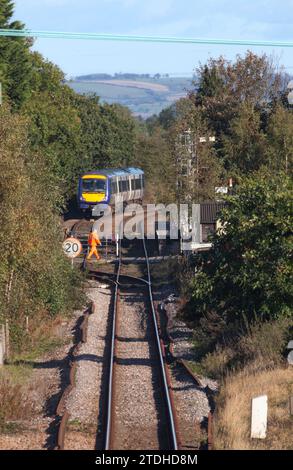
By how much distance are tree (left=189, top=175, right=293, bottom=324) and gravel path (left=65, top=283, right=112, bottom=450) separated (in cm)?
277

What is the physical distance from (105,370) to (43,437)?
5310mm

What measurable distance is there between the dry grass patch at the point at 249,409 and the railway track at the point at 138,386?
2.58 ft

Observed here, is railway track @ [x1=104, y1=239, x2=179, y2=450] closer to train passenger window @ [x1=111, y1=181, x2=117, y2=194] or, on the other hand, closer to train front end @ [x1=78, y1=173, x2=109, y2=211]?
train front end @ [x1=78, y1=173, x2=109, y2=211]

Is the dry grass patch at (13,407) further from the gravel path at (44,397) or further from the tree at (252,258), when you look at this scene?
the tree at (252,258)

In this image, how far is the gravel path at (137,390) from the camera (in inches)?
510

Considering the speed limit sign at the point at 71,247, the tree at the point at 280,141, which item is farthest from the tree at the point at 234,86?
the speed limit sign at the point at 71,247

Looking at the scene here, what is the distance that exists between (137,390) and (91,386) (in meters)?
0.93

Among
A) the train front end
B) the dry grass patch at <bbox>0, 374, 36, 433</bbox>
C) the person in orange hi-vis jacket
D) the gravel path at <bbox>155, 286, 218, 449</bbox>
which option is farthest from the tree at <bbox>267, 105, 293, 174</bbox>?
the dry grass patch at <bbox>0, 374, 36, 433</bbox>

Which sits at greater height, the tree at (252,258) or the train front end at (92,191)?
the tree at (252,258)

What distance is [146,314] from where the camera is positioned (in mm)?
25297

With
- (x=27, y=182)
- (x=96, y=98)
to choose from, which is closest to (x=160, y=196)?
(x=27, y=182)

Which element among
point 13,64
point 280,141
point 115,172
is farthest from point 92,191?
point 280,141

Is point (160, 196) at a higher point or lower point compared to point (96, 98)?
lower

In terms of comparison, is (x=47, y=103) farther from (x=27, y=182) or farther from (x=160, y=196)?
(x=27, y=182)
